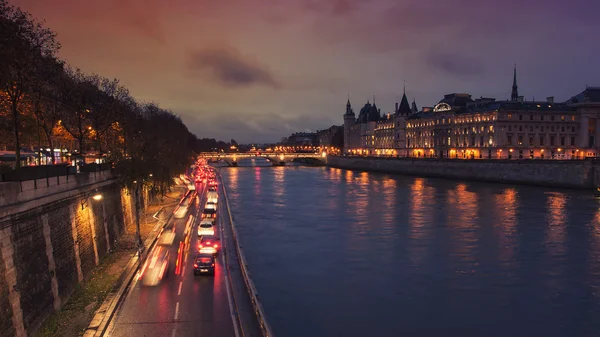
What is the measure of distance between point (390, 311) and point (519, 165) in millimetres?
82738

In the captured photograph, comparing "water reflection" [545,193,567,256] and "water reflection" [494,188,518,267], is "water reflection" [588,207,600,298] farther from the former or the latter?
"water reflection" [494,188,518,267]

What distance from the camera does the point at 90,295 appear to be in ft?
80.2

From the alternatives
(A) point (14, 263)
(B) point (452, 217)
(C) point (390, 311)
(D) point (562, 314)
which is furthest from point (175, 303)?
(B) point (452, 217)

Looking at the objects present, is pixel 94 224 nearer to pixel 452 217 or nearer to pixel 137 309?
pixel 137 309

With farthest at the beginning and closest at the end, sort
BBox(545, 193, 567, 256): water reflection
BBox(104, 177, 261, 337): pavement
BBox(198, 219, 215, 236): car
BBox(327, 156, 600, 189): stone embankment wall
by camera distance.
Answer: BBox(327, 156, 600, 189): stone embankment wall → BBox(545, 193, 567, 256): water reflection → BBox(198, 219, 215, 236): car → BBox(104, 177, 261, 337): pavement

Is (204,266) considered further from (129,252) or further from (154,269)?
(129,252)

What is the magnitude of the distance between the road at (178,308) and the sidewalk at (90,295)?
1411 mm

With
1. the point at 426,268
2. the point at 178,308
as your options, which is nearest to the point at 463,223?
the point at 426,268

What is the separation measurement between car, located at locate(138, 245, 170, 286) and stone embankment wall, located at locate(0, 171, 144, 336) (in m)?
3.24

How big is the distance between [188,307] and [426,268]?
61.0 feet

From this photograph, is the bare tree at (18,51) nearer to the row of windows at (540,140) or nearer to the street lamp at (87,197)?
the street lamp at (87,197)

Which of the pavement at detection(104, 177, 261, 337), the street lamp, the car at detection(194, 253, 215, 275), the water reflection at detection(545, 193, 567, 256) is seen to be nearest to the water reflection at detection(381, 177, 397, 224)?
the water reflection at detection(545, 193, 567, 256)

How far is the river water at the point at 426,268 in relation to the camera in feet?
80.4

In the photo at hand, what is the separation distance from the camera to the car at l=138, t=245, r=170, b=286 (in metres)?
26.2
